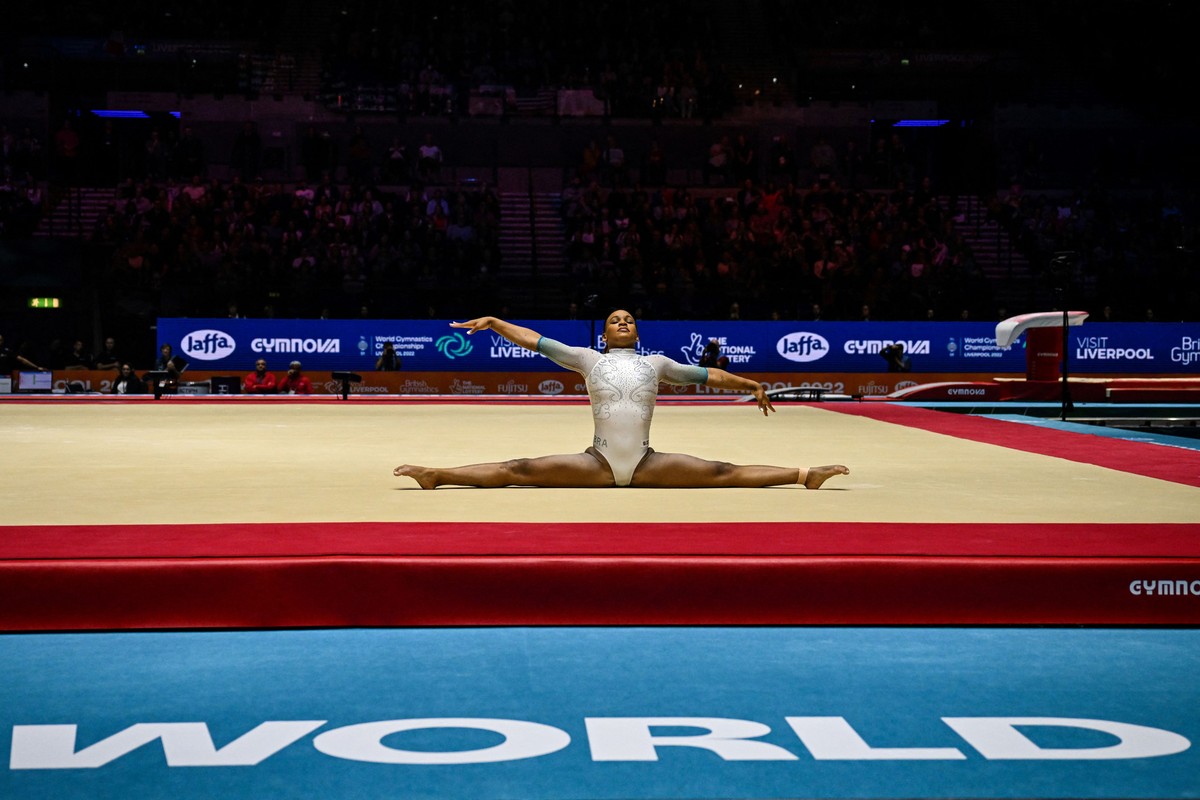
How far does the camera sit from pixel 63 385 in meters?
23.4

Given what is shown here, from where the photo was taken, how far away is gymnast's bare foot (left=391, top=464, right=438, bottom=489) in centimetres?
647

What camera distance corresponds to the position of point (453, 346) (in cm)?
2397

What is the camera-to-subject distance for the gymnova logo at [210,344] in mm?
23688

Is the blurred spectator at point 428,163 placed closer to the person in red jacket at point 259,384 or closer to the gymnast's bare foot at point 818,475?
the person in red jacket at point 259,384

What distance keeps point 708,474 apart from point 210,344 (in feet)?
62.5

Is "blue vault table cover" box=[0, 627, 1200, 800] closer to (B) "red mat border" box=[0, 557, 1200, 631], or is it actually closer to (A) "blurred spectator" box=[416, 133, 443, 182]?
(B) "red mat border" box=[0, 557, 1200, 631]

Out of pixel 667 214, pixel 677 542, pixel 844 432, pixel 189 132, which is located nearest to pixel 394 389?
pixel 667 214

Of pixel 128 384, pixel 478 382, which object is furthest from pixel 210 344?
pixel 478 382

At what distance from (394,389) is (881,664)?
20541mm

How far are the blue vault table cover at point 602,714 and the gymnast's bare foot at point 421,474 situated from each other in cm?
235

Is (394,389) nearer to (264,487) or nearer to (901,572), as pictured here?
(264,487)

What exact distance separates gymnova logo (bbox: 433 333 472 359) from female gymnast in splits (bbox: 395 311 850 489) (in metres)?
17.3

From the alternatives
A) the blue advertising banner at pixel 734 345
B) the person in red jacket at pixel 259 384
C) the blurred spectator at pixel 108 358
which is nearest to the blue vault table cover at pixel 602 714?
the person in red jacket at pixel 259 384

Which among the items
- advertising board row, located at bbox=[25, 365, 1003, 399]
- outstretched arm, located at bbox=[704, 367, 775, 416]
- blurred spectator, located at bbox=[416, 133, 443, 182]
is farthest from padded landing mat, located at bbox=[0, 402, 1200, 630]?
blurred spectator, located at bbox=[416, 133, 443, 182]
